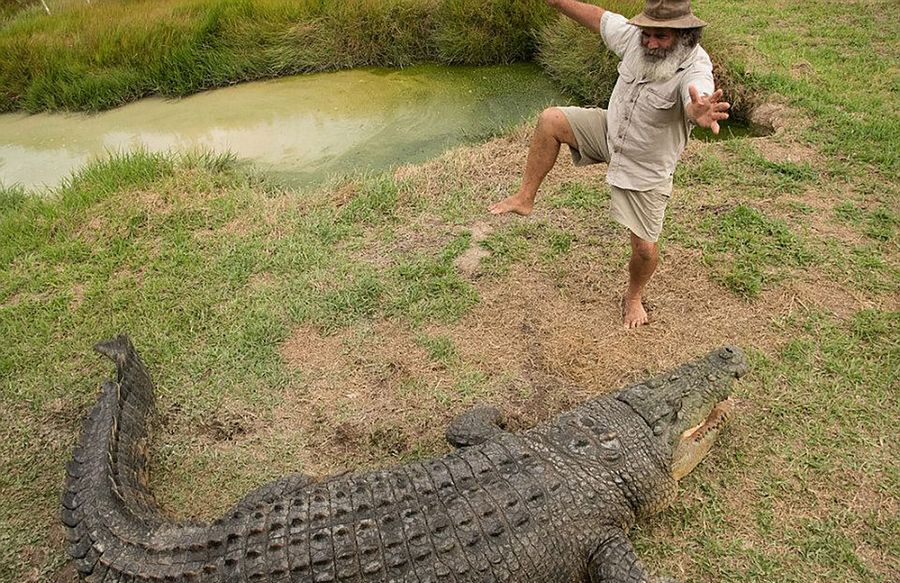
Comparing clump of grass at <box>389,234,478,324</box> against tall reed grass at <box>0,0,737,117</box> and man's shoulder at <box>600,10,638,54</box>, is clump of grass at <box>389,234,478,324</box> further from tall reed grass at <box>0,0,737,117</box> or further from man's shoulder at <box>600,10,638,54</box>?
tall reed grass at <box>0,0,737,117</box>

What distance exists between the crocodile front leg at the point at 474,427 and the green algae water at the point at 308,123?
9.98 feet

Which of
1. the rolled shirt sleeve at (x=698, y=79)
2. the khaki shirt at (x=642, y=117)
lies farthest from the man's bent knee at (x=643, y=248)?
the rolled shirt sleeve at (x=698, y=79)

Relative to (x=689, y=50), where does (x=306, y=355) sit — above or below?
below

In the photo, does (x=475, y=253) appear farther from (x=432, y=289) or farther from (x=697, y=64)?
(x=697, y=64)

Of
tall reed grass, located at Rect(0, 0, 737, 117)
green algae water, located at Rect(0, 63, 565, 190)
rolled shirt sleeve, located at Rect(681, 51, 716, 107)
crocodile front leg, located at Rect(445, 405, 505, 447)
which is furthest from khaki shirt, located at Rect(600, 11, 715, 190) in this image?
tall reed grass, located at Rect(0, 0, 737, 117)

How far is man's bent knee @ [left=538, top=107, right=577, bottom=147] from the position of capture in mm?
3479

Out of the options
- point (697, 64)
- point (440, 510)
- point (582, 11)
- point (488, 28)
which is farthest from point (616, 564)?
point (488, 28)

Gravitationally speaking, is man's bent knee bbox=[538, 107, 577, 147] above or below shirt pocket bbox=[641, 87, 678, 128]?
below

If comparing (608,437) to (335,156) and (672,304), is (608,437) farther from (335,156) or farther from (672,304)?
(335,156)

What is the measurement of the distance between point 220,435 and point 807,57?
5.94m

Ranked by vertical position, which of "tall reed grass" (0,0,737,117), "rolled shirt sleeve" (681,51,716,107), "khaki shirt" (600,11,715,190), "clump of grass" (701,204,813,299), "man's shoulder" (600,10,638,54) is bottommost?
"clump of grass" (701,204,813,299)

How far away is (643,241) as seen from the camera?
3338 millimetres

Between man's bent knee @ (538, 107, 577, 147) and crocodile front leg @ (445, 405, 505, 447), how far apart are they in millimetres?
1467

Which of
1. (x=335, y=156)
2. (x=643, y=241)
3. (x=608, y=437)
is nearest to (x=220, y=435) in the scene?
(x=608, y=437)
